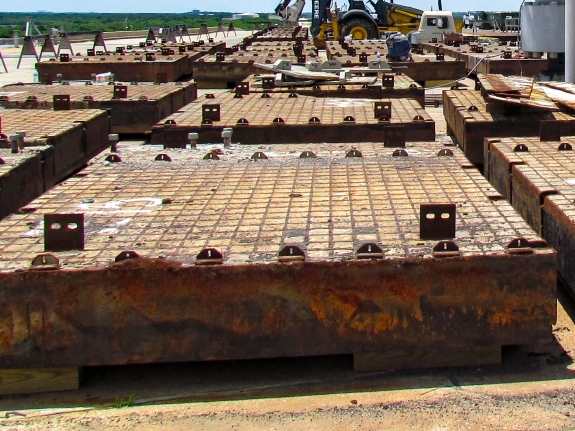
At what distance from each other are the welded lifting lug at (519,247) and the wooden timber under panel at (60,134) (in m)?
4.12

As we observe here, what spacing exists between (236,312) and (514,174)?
8.79 feet

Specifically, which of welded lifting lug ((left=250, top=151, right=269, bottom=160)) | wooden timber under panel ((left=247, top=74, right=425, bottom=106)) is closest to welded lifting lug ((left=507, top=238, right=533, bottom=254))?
welded lifting lug ((left=250, top=151, right=269, bottom=160))

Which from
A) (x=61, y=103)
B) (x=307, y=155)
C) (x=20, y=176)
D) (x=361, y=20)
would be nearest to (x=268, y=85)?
(x=61, y=103)

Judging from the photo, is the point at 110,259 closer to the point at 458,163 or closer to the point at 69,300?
the point at 69,300

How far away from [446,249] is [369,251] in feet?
1.10

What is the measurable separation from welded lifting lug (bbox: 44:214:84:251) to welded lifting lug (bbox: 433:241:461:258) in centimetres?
160

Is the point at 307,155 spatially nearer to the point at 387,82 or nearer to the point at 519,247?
the point at 519,247

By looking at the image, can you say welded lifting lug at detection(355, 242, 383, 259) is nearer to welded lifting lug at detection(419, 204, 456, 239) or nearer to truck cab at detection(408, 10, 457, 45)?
welded lifting lug at detection(419, 204, 456, 239)

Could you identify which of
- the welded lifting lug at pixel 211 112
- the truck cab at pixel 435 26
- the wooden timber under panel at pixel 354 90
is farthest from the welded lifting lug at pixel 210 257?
the truck cab at pixel 435 26

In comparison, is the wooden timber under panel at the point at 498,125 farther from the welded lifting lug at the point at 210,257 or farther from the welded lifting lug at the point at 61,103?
the welded lifting lug at the point at 210,257

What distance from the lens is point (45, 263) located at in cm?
388

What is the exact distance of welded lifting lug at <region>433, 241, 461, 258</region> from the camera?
392cm

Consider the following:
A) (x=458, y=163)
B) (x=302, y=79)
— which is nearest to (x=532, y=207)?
(x=458, y=163)

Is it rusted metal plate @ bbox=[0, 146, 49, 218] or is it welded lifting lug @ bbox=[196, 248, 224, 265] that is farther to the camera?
rusted metal plate @ bbox=[0, 146, 49, 218]
